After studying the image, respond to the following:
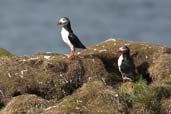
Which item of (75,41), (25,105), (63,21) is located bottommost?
(25,105)

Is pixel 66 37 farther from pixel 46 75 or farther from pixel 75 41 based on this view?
pixel 46 75

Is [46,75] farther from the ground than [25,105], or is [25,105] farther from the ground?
[46,75]

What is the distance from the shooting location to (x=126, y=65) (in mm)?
29297

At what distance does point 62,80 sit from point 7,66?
2521mm

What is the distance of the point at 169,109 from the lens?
22672mm

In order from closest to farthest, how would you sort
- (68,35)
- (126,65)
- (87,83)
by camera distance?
(87,83)
(126,65)
(68,35)

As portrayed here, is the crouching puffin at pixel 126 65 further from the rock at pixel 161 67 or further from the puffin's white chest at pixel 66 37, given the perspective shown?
the puffin's white chest at pixel 66 37

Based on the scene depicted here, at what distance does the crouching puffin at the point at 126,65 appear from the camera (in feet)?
95.0

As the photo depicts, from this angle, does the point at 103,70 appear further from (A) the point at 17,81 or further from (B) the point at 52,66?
(A) the point at 17,81

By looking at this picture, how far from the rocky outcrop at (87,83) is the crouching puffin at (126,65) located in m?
0.50

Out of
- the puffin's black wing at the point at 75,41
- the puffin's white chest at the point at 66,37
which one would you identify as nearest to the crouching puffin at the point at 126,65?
the puffin's black wing at the point at 75,41

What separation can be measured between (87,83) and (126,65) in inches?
236

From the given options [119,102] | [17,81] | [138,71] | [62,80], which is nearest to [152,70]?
[138,71]

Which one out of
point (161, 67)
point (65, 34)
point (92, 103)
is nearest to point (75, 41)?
point (65, 34)
